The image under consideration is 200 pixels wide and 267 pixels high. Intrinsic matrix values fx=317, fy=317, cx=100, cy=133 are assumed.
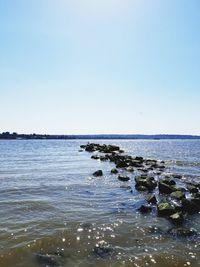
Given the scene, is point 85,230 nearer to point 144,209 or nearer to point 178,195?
point 144,209

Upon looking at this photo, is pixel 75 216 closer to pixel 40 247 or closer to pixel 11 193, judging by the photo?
pixel 40 247

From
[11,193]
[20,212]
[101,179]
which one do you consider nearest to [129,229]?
[20,212]

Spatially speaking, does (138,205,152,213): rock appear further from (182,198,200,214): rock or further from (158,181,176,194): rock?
(158,181,176,194): rock

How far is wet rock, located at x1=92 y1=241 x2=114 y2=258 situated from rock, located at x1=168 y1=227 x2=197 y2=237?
9.22 ft

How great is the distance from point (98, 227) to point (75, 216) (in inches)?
76.7

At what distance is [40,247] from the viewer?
412 inches

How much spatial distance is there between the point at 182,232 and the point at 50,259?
207 inches

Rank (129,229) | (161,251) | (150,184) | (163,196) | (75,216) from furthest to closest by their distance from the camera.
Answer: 1. (150,184)
2. (163,196)
3. (75,216)
4. (129,229)
5. (161,251)

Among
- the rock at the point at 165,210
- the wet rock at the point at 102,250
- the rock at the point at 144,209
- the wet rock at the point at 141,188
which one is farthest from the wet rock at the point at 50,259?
the wet rock at the point at 141,188

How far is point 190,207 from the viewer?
1544 centimetres

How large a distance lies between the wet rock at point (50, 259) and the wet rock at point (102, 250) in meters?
1.14

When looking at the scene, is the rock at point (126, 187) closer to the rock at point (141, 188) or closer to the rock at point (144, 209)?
the rock at point (141, 188)

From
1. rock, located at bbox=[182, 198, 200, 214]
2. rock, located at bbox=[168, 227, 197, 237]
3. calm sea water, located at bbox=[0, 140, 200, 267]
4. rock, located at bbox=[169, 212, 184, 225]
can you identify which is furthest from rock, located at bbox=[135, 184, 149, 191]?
rock, located at bbox=[168, 227, 197, 237]

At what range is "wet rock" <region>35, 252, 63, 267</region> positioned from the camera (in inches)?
359
